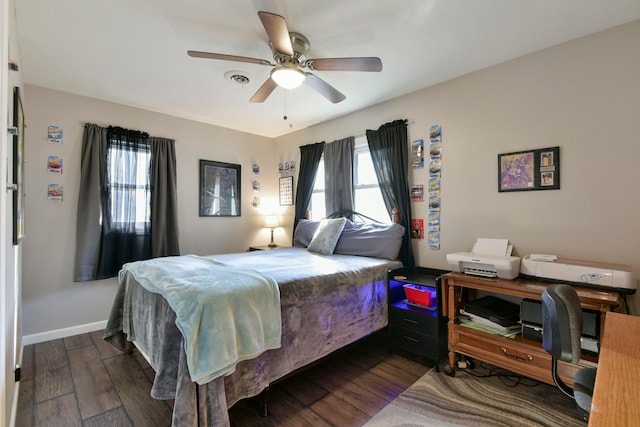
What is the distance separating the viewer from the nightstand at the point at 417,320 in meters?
2.29

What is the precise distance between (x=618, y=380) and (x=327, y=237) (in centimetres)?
255

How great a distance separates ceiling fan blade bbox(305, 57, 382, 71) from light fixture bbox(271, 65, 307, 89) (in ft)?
0.35

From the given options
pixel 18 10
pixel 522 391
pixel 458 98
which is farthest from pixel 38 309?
pixel 458 98

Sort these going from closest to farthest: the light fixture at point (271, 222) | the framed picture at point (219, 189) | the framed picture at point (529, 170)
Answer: the framed picture at point (529, 170), the framed picture at point (219, 189), the light fixture at point (271, 222)

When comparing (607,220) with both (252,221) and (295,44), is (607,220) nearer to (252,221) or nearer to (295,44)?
(295,44)

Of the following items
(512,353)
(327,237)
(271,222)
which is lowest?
(512,353)

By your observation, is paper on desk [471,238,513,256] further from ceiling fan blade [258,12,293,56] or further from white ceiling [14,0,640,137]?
ceiling fan blade [258,12,293,56]

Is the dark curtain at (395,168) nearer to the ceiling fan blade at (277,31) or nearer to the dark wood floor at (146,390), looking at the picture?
the dark wood floor at (146,390)

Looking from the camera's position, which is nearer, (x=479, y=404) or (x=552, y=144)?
(x=479, y=404)

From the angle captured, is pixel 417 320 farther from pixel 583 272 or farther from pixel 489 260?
pixel 583 272

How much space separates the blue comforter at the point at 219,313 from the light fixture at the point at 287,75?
1.36m

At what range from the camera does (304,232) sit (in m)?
3.75

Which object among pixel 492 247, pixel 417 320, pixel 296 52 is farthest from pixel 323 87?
pixel 417 320

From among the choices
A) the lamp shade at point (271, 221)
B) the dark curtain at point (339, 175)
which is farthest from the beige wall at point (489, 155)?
the lamp shade at point (271, 221)
